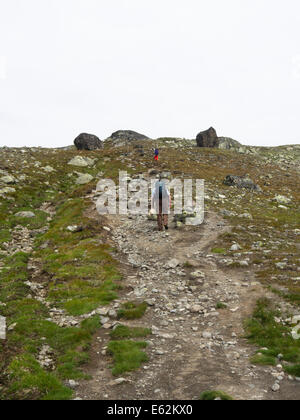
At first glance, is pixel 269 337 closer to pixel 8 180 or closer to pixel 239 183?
pixel 239 183

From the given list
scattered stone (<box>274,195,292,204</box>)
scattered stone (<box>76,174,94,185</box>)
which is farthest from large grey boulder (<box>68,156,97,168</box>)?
scattered stone (<box>274,195,292,204</box>)

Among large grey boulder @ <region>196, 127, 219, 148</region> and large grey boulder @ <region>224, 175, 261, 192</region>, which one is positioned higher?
large grey boulder @ <region>196, 127, 219, 148</region>

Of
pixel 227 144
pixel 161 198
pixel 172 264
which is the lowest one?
pixel 172 264

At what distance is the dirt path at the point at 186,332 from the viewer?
28.6ft

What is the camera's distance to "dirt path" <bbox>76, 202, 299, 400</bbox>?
8703 mm

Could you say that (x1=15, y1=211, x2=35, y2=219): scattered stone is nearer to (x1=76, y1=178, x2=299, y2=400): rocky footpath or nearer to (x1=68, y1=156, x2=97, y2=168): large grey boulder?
(x1=76, y1=178, x2=299, y2=400): rocky footpath

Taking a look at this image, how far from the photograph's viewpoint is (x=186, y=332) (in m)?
12.0

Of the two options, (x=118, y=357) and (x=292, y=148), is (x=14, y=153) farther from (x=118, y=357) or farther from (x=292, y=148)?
(x=292, y=148)

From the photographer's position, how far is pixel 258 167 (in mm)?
62406

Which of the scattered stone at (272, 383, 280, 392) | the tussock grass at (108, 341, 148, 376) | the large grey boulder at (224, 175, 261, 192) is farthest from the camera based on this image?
the large grey boulder at (224, 175, 261, 192)

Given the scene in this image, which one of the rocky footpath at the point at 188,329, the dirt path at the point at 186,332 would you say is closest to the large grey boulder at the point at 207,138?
the rocky footpath at the point at 188,329

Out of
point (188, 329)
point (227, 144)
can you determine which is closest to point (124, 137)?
point (227, 144)

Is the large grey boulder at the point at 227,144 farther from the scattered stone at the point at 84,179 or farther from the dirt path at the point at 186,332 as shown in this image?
the dirt path at the point at 186,332
